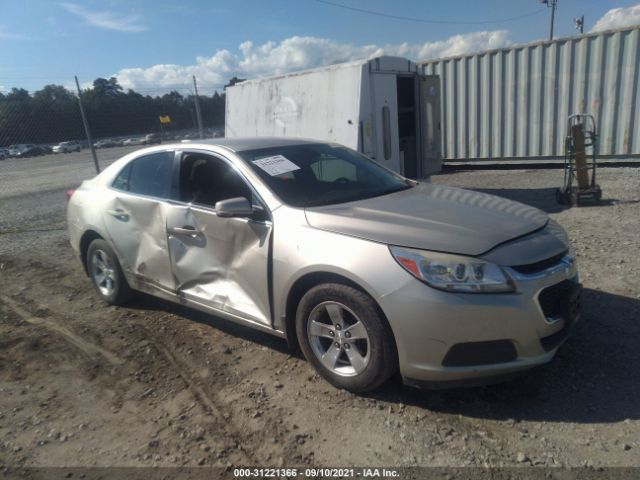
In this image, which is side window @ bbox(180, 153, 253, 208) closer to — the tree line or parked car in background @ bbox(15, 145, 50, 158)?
the tree line

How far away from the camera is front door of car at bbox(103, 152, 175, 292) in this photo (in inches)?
154

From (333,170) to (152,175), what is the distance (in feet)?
5.24

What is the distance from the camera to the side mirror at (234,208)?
3115 mm

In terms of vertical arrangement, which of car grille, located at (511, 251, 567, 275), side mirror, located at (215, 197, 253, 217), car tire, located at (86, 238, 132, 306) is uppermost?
side mirror, located at (215, 197, 253, 217)

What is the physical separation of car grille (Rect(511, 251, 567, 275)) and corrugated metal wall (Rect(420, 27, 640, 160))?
983 centimetres

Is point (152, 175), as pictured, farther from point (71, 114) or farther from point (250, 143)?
point (71, 114)

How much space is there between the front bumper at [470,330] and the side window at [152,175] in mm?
2294

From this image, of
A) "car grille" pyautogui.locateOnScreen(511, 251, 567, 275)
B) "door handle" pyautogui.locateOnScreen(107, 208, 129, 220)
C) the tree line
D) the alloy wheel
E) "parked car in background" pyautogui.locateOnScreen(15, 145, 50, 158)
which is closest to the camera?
"car grille" pyautogui.locateOnScreen(511, 251, 567, 275)

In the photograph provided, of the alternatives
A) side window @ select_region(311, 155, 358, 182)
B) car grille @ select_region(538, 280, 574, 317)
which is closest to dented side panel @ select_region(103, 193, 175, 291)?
side window @ select_region(311, 155, 358, 182)

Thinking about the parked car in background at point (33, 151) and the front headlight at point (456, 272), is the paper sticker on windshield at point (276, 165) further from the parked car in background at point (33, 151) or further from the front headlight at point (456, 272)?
the parked car in background at point (33, 151)

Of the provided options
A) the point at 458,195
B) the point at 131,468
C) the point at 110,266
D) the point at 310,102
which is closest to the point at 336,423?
the point at 131,468

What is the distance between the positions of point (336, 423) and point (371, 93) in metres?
5.67

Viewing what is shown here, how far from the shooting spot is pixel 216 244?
3457 millimetres

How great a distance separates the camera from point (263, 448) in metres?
2.53
